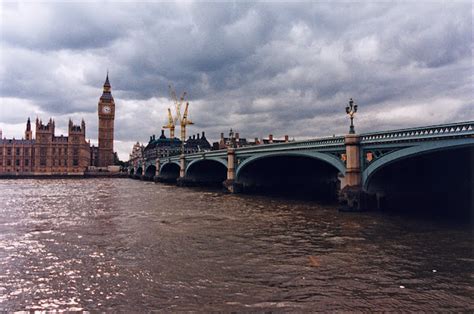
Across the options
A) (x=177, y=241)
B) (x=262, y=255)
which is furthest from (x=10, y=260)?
(x=262, y=255)

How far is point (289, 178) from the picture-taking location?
49969 mm

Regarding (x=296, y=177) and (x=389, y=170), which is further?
(x=296, y=177)

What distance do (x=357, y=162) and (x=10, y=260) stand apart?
2086 centimetres

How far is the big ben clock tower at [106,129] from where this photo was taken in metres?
167

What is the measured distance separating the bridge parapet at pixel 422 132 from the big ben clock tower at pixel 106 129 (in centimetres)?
16040

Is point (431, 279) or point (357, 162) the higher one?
point (357, 162)

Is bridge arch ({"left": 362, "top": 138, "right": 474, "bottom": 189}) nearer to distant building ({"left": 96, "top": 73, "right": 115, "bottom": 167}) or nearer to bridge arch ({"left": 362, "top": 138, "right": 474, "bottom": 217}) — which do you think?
bridge arch ({"left": 362, "top": 138, "right": 474, "bottom": 217})

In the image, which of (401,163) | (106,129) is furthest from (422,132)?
(106,129)

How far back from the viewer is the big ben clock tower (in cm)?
16662

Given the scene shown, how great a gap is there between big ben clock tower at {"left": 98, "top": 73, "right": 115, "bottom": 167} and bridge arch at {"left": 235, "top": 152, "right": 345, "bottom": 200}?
134940 mm

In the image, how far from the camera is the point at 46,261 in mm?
11203

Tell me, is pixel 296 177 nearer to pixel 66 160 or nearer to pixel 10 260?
pixel 10 260

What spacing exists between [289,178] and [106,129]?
5691 inches

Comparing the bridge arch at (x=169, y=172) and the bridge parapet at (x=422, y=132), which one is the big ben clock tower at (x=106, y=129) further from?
the bridge parapet at (x=422, y=132)
